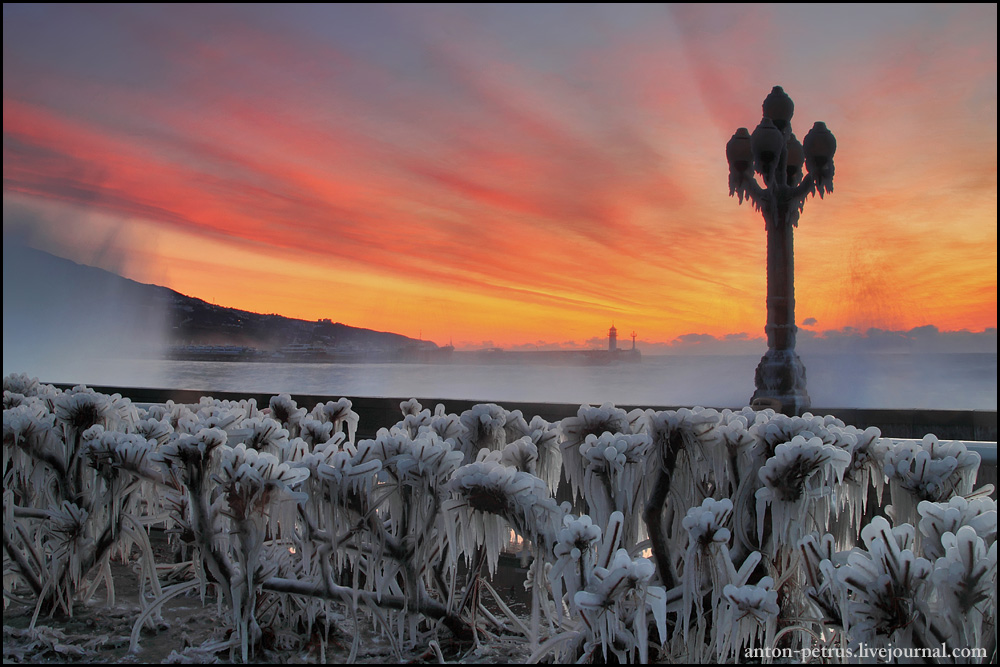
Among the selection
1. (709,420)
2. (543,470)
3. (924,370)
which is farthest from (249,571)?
(924,370)

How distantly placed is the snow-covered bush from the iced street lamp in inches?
139

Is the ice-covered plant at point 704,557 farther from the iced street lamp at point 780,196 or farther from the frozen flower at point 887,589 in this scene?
the iced street lamp at point 780,196

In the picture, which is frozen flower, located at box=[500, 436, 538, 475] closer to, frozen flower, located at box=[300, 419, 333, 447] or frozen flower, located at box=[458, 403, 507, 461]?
frozen flower, located at box=[458, 403, 507, 461]

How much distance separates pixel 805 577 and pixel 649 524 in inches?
21.1

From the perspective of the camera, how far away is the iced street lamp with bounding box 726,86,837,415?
5.83 metres

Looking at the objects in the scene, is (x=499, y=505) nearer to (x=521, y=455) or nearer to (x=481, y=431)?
(x=521, y=455)

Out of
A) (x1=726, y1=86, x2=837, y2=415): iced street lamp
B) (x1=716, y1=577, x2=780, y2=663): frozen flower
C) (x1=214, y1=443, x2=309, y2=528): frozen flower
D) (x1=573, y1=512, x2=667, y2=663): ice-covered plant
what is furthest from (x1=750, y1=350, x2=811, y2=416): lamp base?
(x1=214, y1=443, x2=309, y2=528): frozen flower

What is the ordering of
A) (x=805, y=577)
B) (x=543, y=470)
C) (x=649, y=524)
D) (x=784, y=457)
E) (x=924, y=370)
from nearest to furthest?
(x=784, y=457), (x=805, y=577), (x=649, y=524), (x=543, y=470), (x=924, y=370)

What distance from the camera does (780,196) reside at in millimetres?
6094

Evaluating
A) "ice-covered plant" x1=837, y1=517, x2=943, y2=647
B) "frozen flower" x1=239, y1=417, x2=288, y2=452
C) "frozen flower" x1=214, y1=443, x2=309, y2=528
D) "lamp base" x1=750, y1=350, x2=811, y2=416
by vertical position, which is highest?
"lamp base" x1=750, y1=350, x2=811, y2=416

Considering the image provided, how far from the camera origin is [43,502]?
2.87m

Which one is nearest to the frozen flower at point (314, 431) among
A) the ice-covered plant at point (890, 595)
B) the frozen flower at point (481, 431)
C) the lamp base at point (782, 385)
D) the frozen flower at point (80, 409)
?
the frozen flower at point (481, 431)

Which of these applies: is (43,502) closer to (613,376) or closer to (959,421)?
(959,421)

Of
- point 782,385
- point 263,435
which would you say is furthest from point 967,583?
point 782,385
